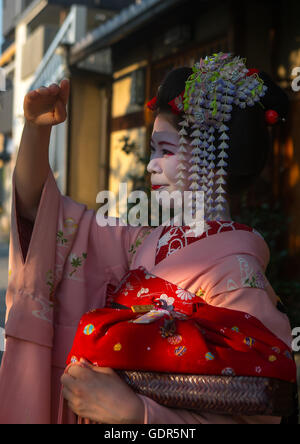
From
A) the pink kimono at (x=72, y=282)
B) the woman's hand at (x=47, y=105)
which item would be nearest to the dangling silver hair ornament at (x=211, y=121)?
the pink kimono at (x=72, y=282)

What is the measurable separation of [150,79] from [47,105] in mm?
5600

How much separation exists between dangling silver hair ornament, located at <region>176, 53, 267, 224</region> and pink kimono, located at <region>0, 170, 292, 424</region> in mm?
213

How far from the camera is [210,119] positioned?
6.18 ft

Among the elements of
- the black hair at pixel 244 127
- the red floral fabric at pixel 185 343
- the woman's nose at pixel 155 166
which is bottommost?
the red floral fabric at pixel 185 343

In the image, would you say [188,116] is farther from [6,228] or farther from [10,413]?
[6,228]

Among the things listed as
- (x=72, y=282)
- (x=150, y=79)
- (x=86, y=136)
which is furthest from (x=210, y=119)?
(x=86, y=136)

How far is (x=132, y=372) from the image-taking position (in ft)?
5.00

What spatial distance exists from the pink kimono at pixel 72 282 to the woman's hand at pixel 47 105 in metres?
0.26

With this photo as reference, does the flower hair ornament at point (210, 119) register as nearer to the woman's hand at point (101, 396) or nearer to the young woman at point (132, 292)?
the young woman at point (132, 292)

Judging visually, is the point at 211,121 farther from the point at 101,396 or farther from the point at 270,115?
the point at 101,396

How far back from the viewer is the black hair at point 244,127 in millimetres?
1906

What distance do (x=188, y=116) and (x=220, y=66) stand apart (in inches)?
10.0

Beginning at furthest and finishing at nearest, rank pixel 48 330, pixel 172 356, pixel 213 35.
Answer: pixel 213 35, pixel 48 330, pixel 172 356

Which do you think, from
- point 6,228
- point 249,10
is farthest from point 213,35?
point 6,228
